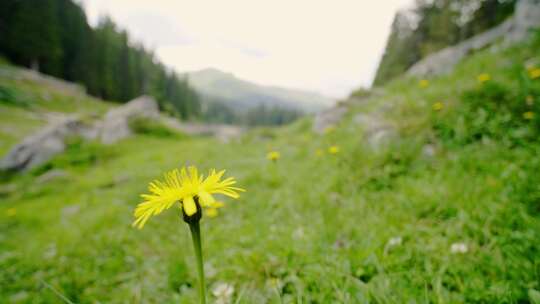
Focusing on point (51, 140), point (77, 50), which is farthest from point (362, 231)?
point (77, 50)

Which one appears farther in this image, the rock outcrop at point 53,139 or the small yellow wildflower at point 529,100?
the rock outcrop at point 53,139

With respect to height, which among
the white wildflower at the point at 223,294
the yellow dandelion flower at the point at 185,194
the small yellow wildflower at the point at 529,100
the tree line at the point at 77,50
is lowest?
the white wildflower at the point at 223,294

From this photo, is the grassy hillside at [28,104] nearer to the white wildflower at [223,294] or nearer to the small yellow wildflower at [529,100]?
the white wildflower at [223,294]

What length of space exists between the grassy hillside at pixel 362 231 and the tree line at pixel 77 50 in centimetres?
3534

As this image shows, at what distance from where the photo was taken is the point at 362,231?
195 centimetres

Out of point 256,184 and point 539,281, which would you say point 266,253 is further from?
point 256,184

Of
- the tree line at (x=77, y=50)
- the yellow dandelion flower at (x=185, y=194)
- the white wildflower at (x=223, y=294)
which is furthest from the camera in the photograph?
the tree line at (x=77, y=50)

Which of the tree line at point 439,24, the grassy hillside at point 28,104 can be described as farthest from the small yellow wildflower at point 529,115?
the tree line at point 439,24

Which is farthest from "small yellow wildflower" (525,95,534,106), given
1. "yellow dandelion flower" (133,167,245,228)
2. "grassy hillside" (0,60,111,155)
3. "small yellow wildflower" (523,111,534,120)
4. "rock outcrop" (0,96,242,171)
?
"grassy hillside" (0,60,111,155)

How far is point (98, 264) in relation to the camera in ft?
8.52

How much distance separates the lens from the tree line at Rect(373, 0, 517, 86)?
63.5ft

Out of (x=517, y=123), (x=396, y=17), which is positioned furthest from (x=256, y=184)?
(x=396, y=17)

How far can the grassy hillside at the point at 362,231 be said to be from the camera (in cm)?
139

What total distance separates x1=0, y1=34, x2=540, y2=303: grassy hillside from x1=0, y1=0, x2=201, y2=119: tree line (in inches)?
1391
